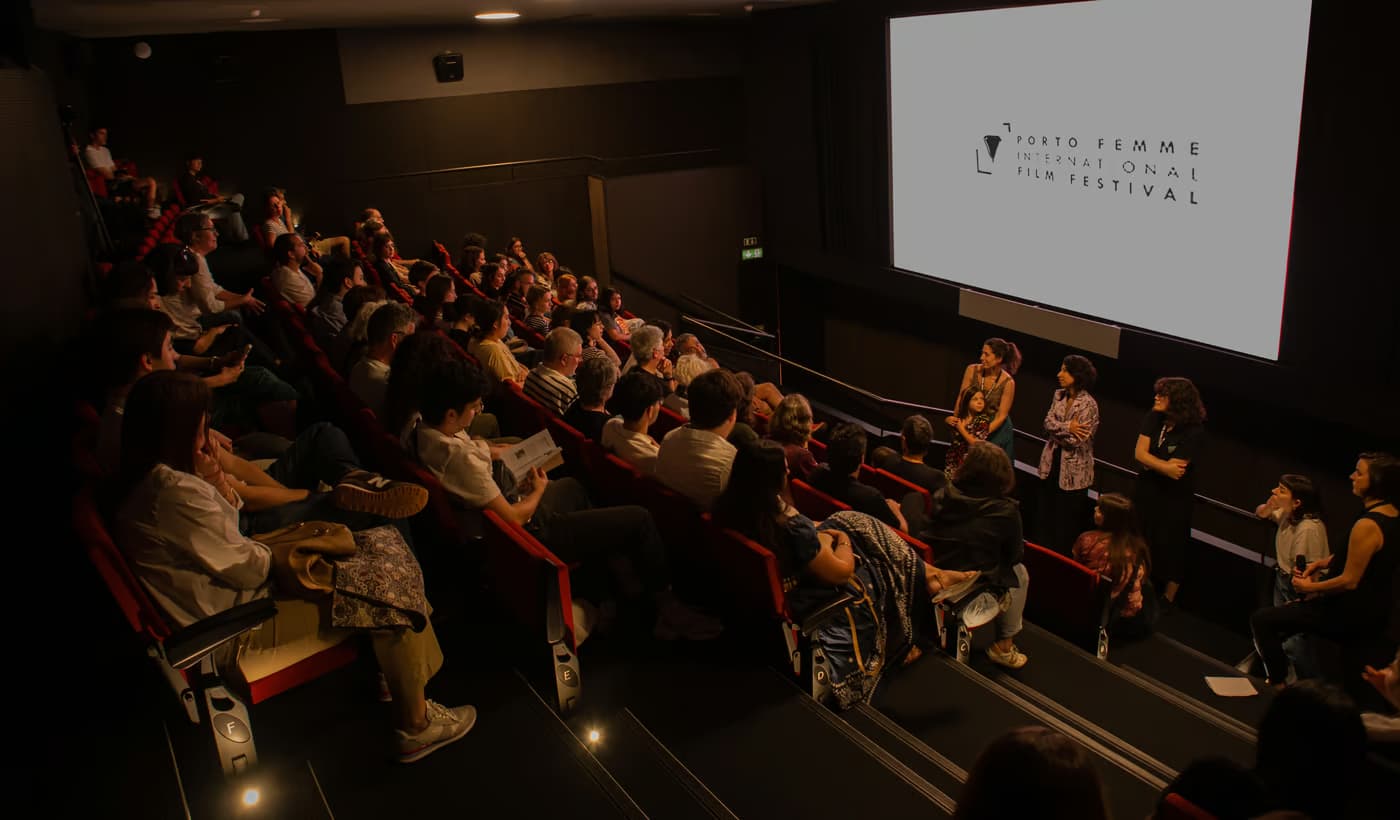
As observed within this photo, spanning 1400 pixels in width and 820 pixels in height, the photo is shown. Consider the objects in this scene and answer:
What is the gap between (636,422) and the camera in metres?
3.79

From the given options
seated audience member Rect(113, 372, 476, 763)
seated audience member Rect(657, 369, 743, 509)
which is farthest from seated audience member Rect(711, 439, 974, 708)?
seated audience member Rect(113, 372, 476, 763)

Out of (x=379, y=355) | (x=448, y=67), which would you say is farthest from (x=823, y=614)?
(x=448, y=67)

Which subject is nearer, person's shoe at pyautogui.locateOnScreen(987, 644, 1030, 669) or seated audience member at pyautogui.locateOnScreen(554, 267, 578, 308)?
person's shoe at pyautogui.locateOnScreen(987, 644, 1030, 669)

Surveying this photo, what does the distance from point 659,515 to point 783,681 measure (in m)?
0.73

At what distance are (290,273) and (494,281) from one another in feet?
4.83

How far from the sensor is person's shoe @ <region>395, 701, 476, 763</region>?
276 centimetres

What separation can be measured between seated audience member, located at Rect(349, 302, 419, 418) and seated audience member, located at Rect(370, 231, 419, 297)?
9.53 feet

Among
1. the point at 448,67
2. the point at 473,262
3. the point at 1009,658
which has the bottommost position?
the point at 1009,658

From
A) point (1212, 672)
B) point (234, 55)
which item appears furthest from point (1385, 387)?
point (234, 55)

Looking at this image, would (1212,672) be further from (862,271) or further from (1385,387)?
(862,271)

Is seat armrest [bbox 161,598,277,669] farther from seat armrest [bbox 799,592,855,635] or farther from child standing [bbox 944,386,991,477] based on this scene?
child standing [bbox 944,386,991,477]

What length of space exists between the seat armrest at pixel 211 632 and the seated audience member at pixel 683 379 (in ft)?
8.94

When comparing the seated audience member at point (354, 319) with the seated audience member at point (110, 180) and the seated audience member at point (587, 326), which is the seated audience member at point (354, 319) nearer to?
the seated audience member at point (587, 326)

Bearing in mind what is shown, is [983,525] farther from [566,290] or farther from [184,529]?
[566,290]
